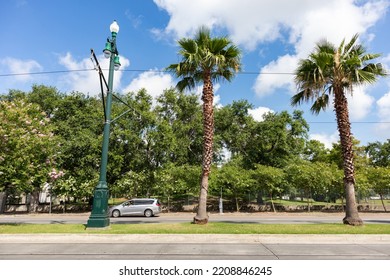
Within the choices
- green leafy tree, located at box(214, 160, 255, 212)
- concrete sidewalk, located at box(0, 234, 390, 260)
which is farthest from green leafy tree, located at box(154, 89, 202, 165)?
concrete sidewalk, located at box(0, 234, 390, 260)

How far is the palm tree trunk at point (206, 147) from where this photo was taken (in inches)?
555

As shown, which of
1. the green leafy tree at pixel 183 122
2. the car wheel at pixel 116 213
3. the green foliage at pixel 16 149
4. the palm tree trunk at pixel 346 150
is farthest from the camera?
the green leafy tree at pixel 183 122

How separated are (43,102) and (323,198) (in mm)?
38780

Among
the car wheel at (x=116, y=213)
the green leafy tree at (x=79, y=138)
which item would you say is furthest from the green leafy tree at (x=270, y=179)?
the green leafy tree at (x=79, y=138)

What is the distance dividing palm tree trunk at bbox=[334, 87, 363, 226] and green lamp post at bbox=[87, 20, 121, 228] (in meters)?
11.5

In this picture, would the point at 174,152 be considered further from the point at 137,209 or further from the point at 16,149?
the point at 16,149

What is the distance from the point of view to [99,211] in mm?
12367

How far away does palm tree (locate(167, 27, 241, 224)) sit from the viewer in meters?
14.4

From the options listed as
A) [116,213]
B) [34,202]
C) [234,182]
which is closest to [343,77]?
[234,182]

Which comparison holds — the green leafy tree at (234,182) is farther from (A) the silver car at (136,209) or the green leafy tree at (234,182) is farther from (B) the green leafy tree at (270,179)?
(A) the silver car at (136,209)

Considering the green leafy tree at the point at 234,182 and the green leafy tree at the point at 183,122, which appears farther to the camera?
the green leafy tree at the point at 183,122

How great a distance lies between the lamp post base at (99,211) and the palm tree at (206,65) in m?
4.49

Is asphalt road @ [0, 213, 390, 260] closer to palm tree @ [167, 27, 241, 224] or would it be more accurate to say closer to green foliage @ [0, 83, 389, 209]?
palm tree @ [167, 27, 241, 224]
